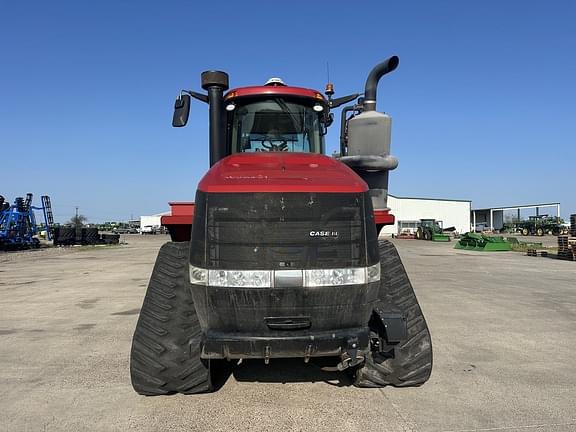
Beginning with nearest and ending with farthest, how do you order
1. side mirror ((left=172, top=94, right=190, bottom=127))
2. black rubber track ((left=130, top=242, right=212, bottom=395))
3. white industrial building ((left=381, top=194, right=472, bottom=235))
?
1. black rubber track ((left=130, top=242, right=212, bottom=395))
2. side mirror ((left=172, top=94, right=190, bottom=127))
3. white industrial building ((left=381, top=194, right=472, bottom=235))

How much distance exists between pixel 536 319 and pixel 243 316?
20.0 ft

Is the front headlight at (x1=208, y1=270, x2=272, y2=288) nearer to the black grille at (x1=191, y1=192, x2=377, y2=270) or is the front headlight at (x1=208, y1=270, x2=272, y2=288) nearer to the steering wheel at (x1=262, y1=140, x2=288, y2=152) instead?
the black grille at (x1=191, y1=192, x2=377, y2=270)

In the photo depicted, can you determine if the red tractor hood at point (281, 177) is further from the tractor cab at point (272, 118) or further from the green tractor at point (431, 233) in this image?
the green tractor at point (431, 233)

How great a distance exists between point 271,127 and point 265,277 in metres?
2.05

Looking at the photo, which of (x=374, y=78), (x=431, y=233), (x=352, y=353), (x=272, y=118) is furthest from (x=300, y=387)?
(x=431, y=233)

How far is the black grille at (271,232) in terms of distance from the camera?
328 centimetres

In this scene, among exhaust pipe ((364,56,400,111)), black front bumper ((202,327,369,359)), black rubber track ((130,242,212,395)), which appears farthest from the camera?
exhaust pipe ((364,56,400,111))

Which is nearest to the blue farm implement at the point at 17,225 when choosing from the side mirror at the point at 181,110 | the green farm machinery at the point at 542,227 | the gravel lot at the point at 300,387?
the gravel lot at the point at 300,387

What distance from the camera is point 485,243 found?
27344mm

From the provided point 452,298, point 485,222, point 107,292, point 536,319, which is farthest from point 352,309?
point 485,222

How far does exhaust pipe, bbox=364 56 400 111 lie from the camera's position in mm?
5113

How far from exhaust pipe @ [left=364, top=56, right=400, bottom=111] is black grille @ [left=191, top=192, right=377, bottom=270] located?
85.5 inches

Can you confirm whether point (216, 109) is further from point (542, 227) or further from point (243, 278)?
point (542, 227)

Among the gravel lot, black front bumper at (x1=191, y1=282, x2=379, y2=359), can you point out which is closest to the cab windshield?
black front bumper at (x1=191, y1=282, x2=379, y2=359)
